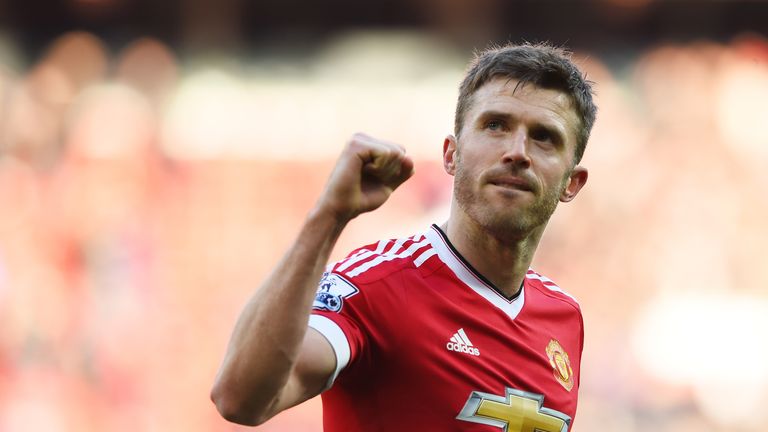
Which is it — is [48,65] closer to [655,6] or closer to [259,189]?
[259,189]

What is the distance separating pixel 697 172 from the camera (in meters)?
11.2

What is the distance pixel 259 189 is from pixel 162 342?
197 cm

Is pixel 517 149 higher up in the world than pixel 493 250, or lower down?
higher up

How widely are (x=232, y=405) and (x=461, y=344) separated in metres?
0.78

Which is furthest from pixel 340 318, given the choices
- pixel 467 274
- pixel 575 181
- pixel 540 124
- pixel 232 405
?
pixel 575 181

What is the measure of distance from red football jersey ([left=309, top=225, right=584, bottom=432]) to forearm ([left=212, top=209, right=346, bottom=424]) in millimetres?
259

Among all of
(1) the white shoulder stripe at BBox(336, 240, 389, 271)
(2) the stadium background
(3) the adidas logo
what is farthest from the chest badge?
(2) the stadium background

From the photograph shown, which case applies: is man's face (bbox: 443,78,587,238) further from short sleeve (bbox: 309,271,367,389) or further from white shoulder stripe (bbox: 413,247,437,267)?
short sleeve (bbox: 309,271,367,389)

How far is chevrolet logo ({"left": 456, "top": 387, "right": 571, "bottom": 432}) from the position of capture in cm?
258

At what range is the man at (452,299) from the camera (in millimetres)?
2057

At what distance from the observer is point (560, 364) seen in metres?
2.97

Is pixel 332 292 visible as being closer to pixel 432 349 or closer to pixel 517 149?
pixel 432 349

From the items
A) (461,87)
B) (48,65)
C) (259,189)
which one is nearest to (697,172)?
(259,189)

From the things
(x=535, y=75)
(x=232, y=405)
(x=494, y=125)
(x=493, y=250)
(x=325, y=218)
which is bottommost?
(x=232, y=405)
